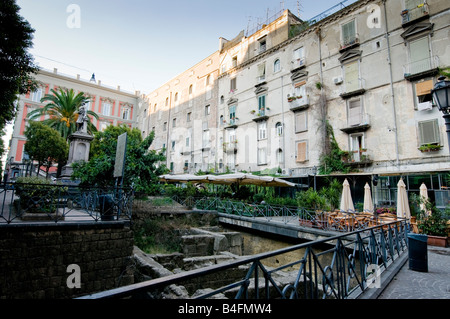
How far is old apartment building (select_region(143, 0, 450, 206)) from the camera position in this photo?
48.1 ft

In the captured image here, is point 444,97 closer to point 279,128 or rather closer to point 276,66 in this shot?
point 279,128

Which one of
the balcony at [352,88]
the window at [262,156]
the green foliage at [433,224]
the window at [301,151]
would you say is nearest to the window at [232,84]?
the window at [262,156]

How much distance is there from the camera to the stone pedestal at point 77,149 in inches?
566

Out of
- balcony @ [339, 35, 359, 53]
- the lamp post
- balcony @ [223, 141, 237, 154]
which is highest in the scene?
balcony @ [339, 35, 359, 53]

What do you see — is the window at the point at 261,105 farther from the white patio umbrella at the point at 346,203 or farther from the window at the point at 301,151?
the white patio umbrella at the point at 346,203

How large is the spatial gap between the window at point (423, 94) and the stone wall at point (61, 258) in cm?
1707

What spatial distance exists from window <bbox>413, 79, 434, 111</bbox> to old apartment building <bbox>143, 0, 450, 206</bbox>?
0.05 m

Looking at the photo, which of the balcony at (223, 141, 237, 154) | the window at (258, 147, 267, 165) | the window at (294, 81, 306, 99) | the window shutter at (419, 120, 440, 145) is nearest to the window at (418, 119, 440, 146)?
the window shutter at (419, 120, 440, 145)

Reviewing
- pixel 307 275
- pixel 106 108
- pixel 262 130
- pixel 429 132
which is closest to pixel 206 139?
pixel 262 130

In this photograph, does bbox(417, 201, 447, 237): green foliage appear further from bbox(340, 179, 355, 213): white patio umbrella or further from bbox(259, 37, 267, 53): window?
bbox(259, 37, 267, 53): window
